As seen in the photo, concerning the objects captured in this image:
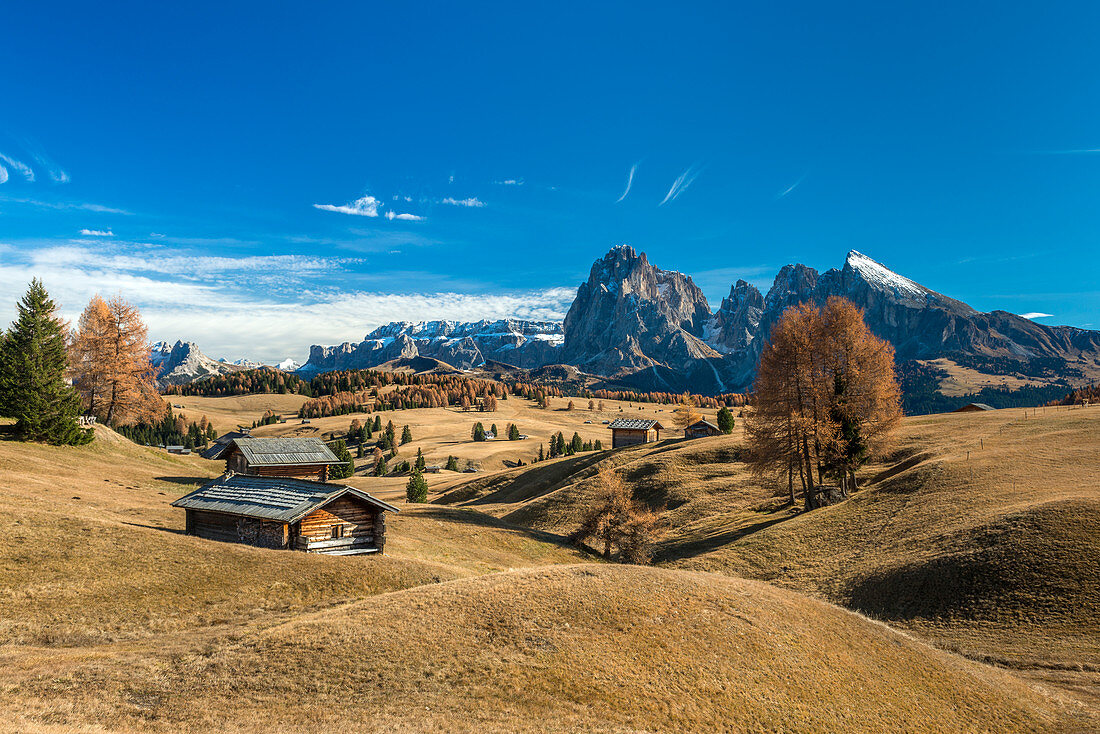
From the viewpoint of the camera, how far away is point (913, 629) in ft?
93.5

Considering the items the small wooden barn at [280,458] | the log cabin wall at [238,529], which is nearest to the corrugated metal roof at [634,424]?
the small wooden barn at [280,458]

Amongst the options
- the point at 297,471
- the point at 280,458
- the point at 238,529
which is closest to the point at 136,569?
the point at 238,529

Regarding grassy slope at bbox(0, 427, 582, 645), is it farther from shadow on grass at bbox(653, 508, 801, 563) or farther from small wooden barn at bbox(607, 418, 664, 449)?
small wooden barn at bbox(607, 418, 664, 449)

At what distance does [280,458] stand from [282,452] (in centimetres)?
116

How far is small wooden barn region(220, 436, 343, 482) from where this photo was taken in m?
53.5

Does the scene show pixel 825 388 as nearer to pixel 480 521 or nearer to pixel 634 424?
pixel 480 521

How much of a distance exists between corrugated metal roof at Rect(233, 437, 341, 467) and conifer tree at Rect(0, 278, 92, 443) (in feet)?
48.7

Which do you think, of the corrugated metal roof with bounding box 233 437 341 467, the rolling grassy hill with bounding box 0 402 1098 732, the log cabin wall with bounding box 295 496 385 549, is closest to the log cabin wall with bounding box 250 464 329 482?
the corrugated metal roof with bounding box 233 437 341 467

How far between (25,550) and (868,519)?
51.7 m

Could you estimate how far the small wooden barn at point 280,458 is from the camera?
53.5 metres

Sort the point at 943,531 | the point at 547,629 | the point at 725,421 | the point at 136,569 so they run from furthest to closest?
the point at 725,421 < the point at 943,531 < the point at 136,569 < the point at 547,629

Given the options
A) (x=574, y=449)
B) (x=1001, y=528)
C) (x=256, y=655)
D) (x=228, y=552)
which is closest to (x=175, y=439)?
(x=574, y=449)

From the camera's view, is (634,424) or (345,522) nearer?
(345,522)

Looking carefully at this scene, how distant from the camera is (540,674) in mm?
18125
